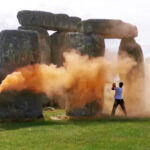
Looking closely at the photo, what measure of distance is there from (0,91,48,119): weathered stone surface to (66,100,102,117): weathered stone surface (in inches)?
69.5

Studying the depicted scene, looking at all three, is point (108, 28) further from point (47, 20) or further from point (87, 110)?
point (47, 20)

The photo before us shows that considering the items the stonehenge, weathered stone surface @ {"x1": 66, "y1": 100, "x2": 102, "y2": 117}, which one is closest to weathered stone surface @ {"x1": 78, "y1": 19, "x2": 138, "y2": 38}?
the stonehenge

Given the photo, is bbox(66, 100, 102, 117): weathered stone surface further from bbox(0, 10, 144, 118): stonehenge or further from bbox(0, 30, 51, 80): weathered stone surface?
bbox(0, 30, 51, 80): weathered stone surface

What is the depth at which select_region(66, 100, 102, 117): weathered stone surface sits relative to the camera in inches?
861

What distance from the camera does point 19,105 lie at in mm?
20500

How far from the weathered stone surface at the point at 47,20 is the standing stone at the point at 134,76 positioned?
885cm

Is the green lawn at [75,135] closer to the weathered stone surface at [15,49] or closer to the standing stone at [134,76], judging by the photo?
the weathered stone surface at [15,49]

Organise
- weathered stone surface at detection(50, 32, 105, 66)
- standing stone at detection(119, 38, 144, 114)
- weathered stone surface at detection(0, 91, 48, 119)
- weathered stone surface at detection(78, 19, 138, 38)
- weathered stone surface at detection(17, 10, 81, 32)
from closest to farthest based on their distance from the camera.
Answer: weathered stone surface at detection(0, 91, 48, 119)
weathered stone surface at detection(50, 32, 105, 66)
weathered stone surface at detection(78, 19, 138, 38)
standing stone at detection(119, 38, 144, 114)
weathered stone surface at detection(17, 10, 81, 32)

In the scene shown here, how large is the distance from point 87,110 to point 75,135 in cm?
688

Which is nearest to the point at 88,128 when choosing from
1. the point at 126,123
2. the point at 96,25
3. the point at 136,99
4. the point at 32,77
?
the point at 126,123

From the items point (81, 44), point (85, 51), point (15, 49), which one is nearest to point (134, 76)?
point (85, 51)

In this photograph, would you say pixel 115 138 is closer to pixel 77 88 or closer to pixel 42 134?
pixel 42 134

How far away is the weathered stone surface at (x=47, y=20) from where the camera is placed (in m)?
32.1

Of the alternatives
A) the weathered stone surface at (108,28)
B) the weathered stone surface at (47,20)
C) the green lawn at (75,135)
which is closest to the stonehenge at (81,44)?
the weathered stone surface at (108,28)
